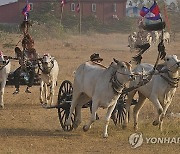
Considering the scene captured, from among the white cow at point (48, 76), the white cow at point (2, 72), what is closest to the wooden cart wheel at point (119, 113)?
the white cow at point (48, 76)

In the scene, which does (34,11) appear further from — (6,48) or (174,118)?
(174,118)

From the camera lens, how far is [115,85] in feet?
39.6

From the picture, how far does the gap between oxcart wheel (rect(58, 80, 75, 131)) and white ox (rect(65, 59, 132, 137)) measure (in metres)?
0.52

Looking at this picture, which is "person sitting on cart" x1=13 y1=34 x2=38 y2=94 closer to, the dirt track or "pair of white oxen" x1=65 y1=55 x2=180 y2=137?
the dirt track

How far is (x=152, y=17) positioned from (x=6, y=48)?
91.2 ft

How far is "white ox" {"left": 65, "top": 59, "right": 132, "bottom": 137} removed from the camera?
12055 millimetres

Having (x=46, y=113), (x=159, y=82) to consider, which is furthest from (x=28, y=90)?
(x=159, y=82)

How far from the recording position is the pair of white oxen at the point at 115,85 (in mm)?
12109

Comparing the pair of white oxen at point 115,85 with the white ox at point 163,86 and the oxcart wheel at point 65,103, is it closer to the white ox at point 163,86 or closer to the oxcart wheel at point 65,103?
the white ox at point 163,86

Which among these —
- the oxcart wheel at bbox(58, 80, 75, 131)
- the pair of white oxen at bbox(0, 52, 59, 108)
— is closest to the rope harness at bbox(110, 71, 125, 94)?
the oxcart wheel at bbox(58, 80, 75, 131)

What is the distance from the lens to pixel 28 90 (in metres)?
20.2

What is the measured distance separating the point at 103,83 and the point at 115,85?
317 mm

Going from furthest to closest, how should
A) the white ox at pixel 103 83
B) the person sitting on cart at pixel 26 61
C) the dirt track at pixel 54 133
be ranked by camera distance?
the person sitting on cart at pixel 26 61 < the white ox at pixel 103 83 < the dirt track at pixel 54 133

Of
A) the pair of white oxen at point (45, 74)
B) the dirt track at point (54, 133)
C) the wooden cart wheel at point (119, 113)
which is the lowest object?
the dirt track at point (54, 133)
